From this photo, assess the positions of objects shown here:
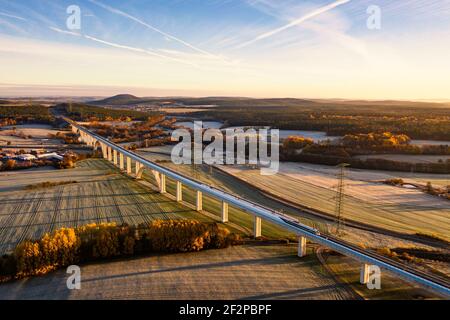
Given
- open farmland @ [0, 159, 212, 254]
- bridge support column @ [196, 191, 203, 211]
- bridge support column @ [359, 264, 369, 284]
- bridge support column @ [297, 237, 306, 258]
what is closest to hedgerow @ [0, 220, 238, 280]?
open farmland @ [0, 159, 212, 254]

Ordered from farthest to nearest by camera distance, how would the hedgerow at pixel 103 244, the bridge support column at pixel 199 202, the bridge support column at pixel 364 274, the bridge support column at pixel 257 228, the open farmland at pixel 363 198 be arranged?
the bridge support column at pixel 199 202 < the open farmland at pixel 363 198 < the bridge support column at pixel 257 228 < the hedgerow at pixel 103 244 < the bridge support column at pixel 364 274

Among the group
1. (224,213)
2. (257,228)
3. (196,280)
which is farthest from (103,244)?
(224,213)

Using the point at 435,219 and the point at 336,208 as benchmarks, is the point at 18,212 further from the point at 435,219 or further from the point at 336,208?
the point at 435,219

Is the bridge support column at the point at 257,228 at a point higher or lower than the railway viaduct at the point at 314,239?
lower

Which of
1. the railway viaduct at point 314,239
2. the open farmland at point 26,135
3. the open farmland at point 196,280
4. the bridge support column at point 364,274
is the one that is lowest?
the open farmland at point 196,280

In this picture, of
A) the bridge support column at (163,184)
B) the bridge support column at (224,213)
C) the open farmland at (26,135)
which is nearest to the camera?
the bridge support column at (224,213)

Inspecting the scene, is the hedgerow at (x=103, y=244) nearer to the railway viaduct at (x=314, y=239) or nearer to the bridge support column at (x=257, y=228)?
the bridge support column at (x=257, y=228)

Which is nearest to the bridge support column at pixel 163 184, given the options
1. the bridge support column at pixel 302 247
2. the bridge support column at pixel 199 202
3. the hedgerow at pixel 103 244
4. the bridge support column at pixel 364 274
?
the bridge support column at pixel 199 202

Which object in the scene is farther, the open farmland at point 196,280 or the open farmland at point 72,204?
the open farmland at point 72,204

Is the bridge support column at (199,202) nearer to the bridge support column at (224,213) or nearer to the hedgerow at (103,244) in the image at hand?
the bridge support column at (224,213)
